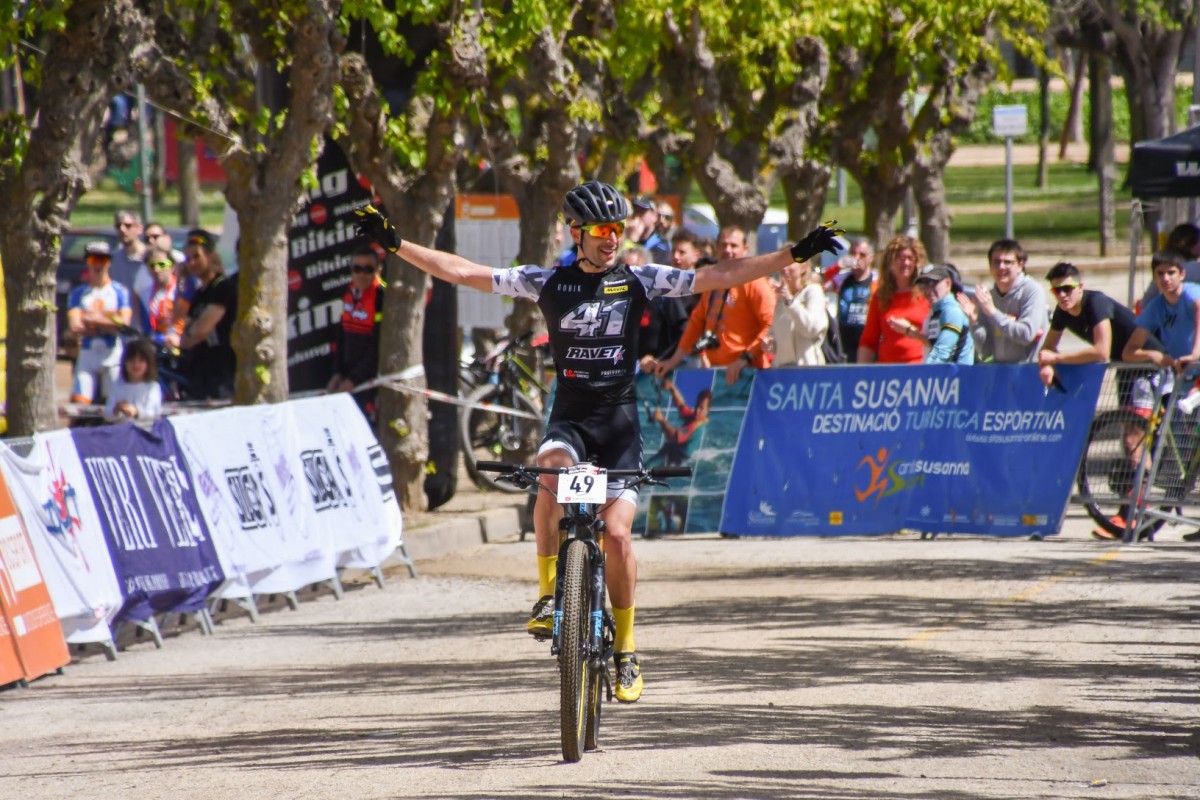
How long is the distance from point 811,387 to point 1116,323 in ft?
7.79

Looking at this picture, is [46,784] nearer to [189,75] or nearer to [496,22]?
[189,75]

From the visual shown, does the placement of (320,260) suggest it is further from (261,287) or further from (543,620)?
(543,620)

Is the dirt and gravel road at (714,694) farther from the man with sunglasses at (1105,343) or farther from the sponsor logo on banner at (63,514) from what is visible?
the man with sunglasses at (1105,343)

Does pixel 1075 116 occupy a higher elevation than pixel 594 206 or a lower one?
lower

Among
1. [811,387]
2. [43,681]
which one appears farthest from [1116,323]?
[43,681]

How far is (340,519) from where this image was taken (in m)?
12.8

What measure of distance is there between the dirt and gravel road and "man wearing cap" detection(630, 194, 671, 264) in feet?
21.5

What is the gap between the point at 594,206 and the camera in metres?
7.58

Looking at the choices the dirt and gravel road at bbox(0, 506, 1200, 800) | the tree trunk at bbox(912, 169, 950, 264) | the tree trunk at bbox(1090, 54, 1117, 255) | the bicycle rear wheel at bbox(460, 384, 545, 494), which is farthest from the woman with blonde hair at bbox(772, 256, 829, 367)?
the tree trunk at bbox(1090, 54, 1117, 255)

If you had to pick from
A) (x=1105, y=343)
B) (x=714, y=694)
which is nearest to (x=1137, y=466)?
(x=1105, y=343)

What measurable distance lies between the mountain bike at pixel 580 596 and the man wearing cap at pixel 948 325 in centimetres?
680

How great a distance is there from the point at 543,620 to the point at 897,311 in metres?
7.18

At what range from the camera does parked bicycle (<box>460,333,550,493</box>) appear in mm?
16406

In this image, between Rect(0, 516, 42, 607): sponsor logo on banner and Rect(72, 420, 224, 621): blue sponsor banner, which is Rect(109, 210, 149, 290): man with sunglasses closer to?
Rect(72, 420, 224, 621): blue sponsor banner
